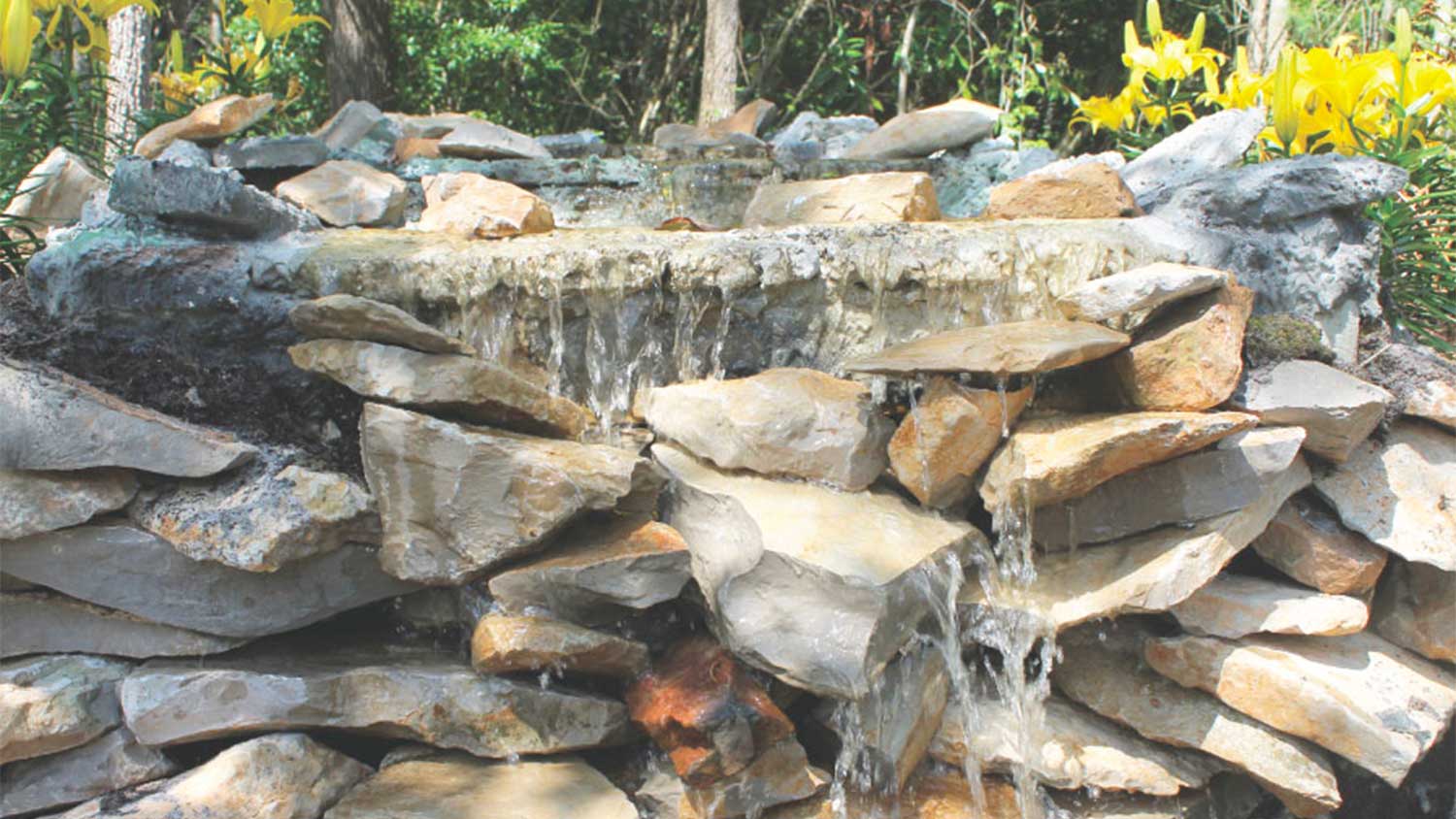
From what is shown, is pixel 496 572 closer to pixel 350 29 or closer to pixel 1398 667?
pixel 1398 667

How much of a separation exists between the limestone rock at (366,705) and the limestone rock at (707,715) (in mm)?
150

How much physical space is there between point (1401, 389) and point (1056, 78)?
6.97 m

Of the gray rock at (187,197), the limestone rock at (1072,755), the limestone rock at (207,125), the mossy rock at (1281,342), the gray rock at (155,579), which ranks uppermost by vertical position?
the limestone rock at (207,125)

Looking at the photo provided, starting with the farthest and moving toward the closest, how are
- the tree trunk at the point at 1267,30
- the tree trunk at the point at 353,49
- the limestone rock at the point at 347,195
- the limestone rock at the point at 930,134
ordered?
the tree trunk at the point at 353,49
the tree trunk at the point at 1267,30
the limestone rock at the point at 930,134
the limestone rock at the point at 347,195

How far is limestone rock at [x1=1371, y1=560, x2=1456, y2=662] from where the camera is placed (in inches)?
126

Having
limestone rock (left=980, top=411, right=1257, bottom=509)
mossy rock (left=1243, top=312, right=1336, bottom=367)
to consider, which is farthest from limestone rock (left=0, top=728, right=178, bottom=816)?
mossy rock (left=1243, top=312, right=1336, bottom=367)

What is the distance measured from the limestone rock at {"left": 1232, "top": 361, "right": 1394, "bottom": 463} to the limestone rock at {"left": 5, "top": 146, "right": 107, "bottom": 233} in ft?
12.8

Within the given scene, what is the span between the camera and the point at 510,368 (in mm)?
3240

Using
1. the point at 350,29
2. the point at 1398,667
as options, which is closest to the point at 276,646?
the point at 1398,667

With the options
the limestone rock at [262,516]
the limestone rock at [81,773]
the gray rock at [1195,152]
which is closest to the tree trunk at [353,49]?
the gray rock at [1195,152]

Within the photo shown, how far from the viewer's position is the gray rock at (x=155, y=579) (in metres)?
2.76

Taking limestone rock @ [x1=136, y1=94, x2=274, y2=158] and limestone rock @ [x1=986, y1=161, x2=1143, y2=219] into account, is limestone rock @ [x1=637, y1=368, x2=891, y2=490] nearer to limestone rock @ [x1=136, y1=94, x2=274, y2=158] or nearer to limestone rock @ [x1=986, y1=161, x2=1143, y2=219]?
limestone rock @ [x1=986, y1=161, x2=1143, y2=219]

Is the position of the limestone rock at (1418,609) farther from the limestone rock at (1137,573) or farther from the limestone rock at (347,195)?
the limestone rock at (347,195)

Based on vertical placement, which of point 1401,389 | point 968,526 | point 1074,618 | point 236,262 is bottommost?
point 1074,618
